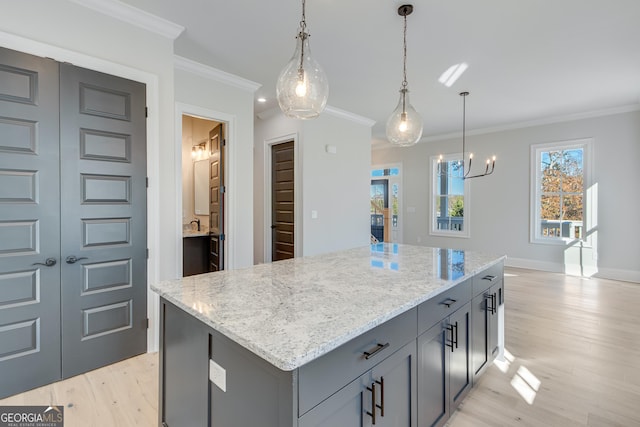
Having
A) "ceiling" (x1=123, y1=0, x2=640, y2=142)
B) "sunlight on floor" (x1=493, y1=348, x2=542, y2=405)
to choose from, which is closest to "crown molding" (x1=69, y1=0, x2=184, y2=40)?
"ceiling" (x1=123, y1=0, x2=640, y2=142)

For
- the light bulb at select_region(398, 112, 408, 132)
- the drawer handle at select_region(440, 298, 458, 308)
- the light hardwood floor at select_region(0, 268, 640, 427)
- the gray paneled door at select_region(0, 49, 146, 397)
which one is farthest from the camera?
the light bulb at select_region(398, 112, 408, 132)

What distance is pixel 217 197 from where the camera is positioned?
3.97 m

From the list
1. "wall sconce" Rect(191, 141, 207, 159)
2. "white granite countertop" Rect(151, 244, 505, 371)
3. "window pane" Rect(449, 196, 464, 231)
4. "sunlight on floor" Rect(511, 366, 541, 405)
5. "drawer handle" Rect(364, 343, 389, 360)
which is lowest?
"sunlight on floor" Rect(511, 366, 541, 405)

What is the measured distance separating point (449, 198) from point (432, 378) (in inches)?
246

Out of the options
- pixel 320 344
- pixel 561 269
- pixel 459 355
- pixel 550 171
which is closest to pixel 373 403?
pixel 320 344

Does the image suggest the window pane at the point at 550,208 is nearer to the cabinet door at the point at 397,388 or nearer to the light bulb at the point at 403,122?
the light bulb at the point at 403,122

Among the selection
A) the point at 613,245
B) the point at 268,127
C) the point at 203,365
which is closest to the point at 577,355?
the point at 203,365

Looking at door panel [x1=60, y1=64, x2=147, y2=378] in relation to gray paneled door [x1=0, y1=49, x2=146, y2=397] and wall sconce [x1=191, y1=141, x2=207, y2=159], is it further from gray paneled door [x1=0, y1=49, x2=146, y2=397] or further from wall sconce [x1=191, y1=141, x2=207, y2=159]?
wall sconce [x1=191, y1=141, x2=207, y2=159]

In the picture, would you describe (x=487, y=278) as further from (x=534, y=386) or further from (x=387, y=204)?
(x=387, y=204)

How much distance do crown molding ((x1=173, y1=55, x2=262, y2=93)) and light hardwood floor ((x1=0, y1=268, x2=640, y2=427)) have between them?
2910 mm

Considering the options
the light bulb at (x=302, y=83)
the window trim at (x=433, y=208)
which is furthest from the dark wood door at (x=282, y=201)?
the window trim at (x=433, y=208)

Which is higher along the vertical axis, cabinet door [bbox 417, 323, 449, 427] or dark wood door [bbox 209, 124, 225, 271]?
dark wood door [bbox 209, 124, 225, 271]

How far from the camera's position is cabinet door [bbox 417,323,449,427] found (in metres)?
1.48

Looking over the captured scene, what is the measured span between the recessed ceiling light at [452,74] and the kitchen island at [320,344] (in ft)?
8.42
